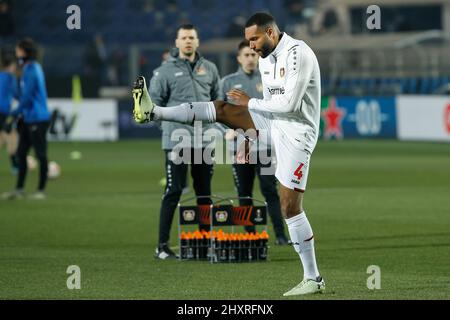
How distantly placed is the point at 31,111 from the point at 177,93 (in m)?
6.80

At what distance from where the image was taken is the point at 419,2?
1841 inches

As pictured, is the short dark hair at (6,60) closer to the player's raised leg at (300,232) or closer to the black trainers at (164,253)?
the black trainers at (164,253)

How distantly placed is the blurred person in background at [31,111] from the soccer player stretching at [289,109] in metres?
9.13

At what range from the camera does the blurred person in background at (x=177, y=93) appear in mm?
13539

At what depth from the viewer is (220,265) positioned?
42.0 ft

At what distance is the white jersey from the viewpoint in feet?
34.2

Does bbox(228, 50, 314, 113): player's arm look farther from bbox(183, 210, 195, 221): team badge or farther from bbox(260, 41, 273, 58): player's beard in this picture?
bbox(183, 210, 195, 221): team badge

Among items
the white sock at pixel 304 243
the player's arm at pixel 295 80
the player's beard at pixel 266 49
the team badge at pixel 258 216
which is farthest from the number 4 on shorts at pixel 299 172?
the team badge at pixel 258 216

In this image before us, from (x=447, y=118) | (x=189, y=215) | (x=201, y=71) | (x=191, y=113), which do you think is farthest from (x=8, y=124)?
(x=191, y=113)

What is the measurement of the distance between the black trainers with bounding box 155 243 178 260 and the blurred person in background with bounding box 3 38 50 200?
6.86 metres

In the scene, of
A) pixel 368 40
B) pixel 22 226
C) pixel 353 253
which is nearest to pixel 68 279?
pixel 353 253

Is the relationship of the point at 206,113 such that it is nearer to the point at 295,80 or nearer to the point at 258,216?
the point at 295,80
